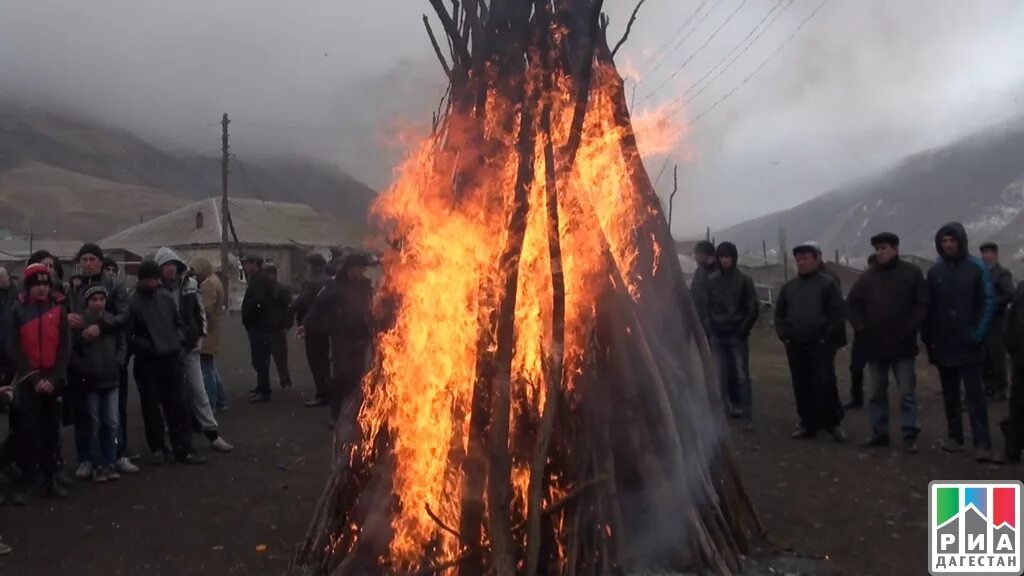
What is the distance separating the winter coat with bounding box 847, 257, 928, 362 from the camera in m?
7.80

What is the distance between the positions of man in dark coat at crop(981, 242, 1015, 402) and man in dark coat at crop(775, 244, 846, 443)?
2956mm

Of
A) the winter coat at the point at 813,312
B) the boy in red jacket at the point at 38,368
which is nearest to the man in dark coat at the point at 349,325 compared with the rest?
the boy in red jacket at the point at 38,368

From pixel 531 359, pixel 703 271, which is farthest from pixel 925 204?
pixel 531 359

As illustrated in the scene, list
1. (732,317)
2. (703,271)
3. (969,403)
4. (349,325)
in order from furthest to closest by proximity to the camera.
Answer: (703,271)
(732,317)
(349,325)
(969,403)

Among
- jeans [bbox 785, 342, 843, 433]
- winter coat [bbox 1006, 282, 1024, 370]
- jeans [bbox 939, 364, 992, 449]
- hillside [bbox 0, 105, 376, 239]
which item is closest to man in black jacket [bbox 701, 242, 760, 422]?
jeans [bbox 785, 342, 843, 433]

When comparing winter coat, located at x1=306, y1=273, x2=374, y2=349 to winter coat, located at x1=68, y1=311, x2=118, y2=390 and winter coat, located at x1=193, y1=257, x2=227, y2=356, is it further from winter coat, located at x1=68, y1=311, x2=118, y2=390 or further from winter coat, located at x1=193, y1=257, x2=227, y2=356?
winter coat, located at x1=68, y1=311, x2=118, y2=390

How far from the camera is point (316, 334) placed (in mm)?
9938

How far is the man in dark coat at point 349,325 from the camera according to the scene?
8828 mm

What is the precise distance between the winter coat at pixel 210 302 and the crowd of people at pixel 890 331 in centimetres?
590

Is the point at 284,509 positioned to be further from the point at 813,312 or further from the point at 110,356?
the point at 813,312

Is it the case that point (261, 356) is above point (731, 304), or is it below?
below

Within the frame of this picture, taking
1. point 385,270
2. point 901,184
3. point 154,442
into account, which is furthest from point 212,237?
point 901,184

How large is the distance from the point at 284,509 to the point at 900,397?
579 centimetres

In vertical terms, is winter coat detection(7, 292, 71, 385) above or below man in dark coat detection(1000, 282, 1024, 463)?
above
